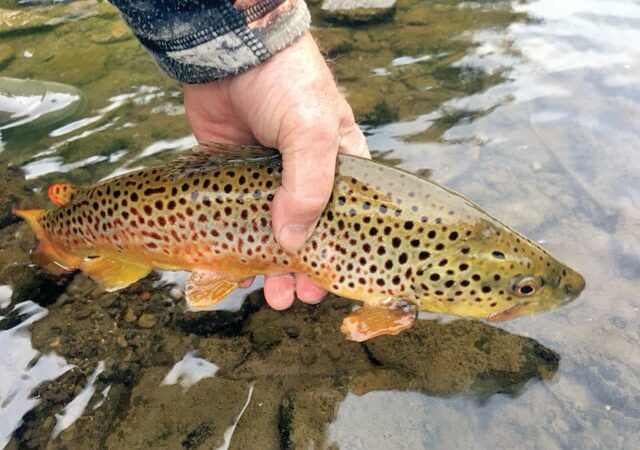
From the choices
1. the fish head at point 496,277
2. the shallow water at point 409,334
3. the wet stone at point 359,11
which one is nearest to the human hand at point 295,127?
the shallow water at point 409,334

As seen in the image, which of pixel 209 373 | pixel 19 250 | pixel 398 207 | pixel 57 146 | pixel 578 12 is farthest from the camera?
pixel 578 12

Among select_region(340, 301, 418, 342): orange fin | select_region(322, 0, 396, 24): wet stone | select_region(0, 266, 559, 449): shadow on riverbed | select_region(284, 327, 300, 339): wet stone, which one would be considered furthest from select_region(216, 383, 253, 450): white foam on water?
select_region(322, 0, 396, 24): wet stone

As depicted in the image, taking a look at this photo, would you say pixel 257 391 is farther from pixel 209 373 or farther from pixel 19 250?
pixel 19 250

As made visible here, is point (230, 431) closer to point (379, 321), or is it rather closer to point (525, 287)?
point (379, 321)

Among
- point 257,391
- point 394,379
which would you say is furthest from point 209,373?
point 394,379

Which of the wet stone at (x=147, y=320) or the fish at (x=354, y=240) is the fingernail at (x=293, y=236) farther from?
the wet stone at (x=147, y=320)

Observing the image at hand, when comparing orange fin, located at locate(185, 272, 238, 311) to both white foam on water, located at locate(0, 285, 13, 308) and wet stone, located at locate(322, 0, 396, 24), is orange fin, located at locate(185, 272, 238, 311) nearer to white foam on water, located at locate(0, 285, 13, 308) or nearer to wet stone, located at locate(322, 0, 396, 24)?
white foam on water, located at locate(0, 285, 13, 308)

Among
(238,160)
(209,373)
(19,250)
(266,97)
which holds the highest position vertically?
(266,97)

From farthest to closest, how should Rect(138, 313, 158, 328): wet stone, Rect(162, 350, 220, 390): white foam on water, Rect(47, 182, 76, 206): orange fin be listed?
Rect(138, 313, 158, 328): wet stone → Rect(47, 182, 76, 206): orange fin → Rect(162, 350, 220, 390): white foam on water
